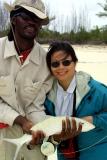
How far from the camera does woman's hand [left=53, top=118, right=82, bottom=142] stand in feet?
9.35

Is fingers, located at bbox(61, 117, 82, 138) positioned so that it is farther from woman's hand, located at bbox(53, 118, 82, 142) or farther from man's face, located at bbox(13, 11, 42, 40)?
man's face, located at bbox(13, 11, 42, 40)

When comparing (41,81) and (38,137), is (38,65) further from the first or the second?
(38,137)

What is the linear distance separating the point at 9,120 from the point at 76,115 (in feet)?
1.34

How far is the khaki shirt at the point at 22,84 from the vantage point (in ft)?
10.1

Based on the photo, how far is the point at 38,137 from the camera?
2.90 m

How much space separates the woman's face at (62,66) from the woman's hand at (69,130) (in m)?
0.31

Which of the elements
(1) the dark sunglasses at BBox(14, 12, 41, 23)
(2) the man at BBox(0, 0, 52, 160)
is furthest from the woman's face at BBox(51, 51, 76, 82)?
(1) the dark sunglasses at BBox(14, 12, 41, 23)

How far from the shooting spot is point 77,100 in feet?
9.84

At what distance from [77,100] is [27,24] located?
55 centimetres

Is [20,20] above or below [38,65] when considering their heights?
above

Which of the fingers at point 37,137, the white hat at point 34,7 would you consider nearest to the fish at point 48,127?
the fingers at point 37,137

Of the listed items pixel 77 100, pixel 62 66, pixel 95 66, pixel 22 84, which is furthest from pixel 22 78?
pixel 95 66

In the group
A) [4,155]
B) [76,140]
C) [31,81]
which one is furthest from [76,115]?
[4,155]

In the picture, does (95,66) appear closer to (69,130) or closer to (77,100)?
(77,100)
